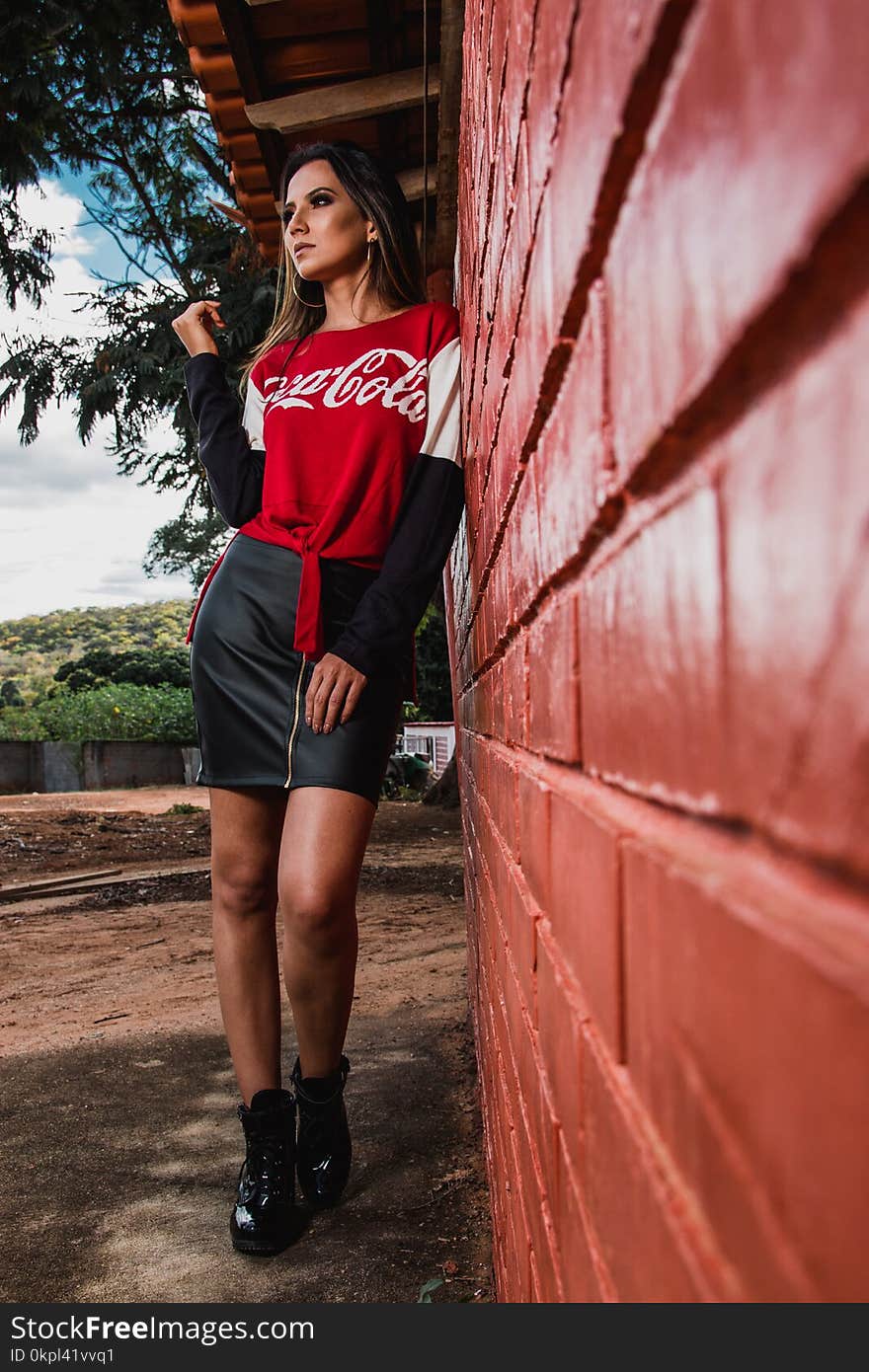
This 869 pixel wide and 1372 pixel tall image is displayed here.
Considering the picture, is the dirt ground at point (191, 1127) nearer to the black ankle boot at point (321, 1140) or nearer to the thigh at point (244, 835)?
A: the black ankle boot at point (321, 1140)

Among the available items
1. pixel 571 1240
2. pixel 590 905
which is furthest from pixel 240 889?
pixel 590 905

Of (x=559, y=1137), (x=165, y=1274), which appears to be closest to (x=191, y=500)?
(x=165, y=1274)

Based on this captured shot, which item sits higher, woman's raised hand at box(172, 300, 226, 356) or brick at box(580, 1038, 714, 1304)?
woman's raised hand at box(172, 300, 226, 356)

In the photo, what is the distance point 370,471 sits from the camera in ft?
6.95

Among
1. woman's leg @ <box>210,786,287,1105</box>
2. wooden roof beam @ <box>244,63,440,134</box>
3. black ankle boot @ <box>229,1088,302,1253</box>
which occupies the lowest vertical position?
black ankle boot @ <box>229,1088,302,1253</box>

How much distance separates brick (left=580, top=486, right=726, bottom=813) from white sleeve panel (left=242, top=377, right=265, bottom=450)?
2.00 metres

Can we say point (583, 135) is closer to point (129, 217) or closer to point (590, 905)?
point (590, 905)

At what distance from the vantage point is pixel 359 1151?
254 cm

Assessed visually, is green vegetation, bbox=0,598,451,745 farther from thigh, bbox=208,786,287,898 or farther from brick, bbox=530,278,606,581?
brick, bbox=530,278,606,581

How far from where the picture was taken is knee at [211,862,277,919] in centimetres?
225

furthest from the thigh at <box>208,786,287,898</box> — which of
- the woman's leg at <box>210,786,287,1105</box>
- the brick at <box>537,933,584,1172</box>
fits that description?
the brick at <box>537,933,584,1172</box>

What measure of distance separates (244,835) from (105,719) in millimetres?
19955

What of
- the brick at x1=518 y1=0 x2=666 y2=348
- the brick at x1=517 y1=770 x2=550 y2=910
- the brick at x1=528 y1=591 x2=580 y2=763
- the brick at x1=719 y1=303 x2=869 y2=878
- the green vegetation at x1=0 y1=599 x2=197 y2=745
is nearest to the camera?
the brick at x1=719 y1=303 x2=869 y2=878

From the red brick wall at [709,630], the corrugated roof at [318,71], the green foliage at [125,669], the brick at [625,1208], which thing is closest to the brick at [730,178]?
the red brick wall at [709,630]
